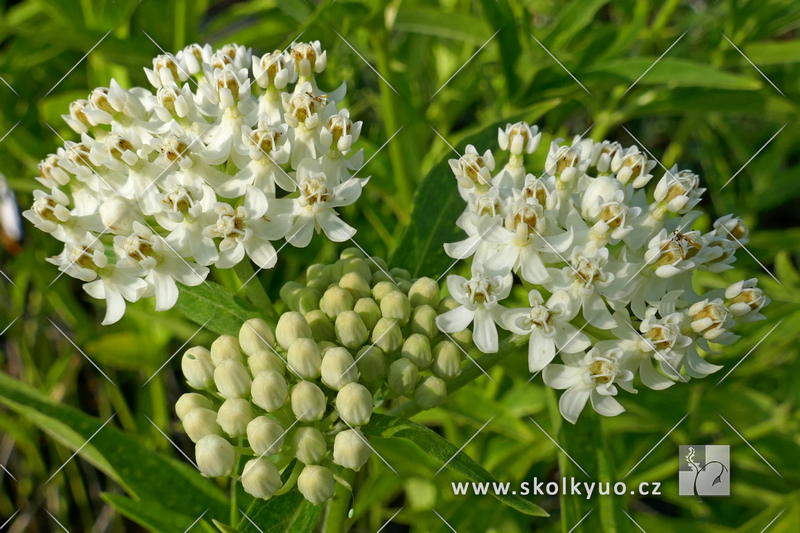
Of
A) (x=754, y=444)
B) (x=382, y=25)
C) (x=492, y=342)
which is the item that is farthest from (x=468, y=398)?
(x=382, y=25)

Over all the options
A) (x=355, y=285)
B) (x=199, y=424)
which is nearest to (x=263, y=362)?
(x=199, y=424)

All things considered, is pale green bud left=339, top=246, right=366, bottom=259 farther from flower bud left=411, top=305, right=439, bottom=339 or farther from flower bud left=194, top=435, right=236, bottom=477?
flower bud left=194, top=435, right=236, bottom=477

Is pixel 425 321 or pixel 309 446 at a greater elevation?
pixel 425 321

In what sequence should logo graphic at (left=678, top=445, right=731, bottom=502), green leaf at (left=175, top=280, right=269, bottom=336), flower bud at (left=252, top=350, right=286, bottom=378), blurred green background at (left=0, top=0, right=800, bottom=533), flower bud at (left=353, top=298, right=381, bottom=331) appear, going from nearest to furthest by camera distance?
flower bud at (left=252, top=350, right=286, bottom=378)
flower bud at (left=353, top=298, right=381, bottom=331)
green leaf at (left=175, top=280, right=269, bottom=336)
logo graphic at (left=678, top=445, right=731, bottom=502)
blurred green background at (left=0, top=0, right=800, bottom=533)

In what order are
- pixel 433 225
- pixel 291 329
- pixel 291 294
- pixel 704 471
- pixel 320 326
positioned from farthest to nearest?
pixel 704 471 < pixel 433 225 < pixel 291 294 < pixel 320 326 < pixel 291 329

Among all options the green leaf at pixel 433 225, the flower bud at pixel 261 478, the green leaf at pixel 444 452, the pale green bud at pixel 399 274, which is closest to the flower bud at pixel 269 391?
the flower bud at pixel 261 478

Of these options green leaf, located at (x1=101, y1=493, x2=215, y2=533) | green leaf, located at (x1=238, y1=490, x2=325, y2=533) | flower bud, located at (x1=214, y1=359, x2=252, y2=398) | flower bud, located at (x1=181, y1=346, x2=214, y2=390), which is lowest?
green leaf, located at (x1=101, y1=493, x2=215, y2=533)

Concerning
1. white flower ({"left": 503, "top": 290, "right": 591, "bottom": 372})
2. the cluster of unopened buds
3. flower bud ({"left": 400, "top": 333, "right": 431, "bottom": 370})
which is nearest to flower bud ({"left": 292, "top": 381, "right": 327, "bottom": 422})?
the cluster of unopened buds

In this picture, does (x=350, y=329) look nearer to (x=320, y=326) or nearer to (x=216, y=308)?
(x=320, y=326)
